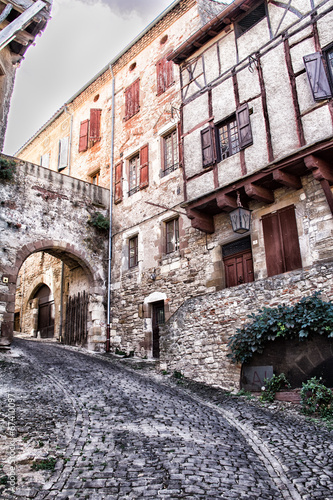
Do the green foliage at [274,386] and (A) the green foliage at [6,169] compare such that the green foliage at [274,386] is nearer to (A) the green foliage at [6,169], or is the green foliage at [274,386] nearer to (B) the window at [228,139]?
(B) the window at [228,139]

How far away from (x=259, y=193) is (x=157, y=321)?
16.0ft

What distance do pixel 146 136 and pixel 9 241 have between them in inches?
215

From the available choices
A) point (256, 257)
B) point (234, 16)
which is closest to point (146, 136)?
point (234, 16)

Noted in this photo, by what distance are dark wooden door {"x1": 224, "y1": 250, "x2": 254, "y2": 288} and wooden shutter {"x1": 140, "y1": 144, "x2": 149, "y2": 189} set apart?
169 inches

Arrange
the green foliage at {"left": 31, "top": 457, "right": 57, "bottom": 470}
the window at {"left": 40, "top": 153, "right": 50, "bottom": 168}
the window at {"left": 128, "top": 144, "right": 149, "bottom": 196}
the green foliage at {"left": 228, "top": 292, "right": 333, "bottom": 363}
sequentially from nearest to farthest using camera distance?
the green foliage at {"left": 31, "top": 457, "right": 57, "bottom": 470} → the green foliage at {"left": 228, "top": 292, "right": 333, "bottom": 363} → the window at {"left": 128, "top": 144, "right": 149, "bottom": 196} → the window at {"left": 40, "top": 153, "right": 50, "bottom": 168}

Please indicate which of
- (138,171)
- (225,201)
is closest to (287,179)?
(225,201)

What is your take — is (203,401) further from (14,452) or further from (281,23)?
(281,23)

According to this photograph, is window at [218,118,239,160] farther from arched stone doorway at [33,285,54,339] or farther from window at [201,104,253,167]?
arched stone doorway at [33,285,54,339]

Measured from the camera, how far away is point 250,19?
10.3 m

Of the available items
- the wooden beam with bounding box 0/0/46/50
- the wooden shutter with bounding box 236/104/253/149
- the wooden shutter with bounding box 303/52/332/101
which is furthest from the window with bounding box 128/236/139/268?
the wooden shutter with bounding box 303/52/332/101

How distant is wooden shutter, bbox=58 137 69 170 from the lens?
17837mm

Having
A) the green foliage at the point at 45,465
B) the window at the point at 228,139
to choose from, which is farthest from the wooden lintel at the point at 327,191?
the green foliage at the point at 45,465

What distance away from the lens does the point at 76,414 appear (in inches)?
230

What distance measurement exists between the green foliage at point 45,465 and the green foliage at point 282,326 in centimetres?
425
